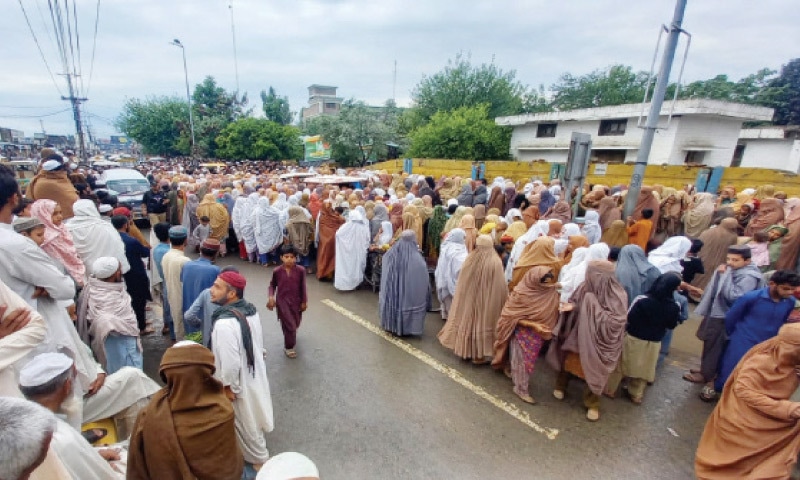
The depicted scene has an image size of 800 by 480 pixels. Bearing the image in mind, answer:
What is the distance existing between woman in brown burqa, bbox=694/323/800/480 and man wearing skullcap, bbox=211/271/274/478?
135 inches

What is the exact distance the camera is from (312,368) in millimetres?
4246

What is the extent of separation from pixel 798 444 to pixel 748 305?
130cm

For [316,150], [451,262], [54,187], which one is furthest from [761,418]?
[316,150]

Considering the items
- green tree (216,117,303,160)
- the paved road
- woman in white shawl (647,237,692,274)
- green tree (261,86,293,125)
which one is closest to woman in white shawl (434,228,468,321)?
the paved road

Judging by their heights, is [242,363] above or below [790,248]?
below

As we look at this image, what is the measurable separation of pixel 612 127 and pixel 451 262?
19420 mm

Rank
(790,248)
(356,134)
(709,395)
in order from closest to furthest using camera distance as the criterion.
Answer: (709,395)
(790,248)
(356,134)

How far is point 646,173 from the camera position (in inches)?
467

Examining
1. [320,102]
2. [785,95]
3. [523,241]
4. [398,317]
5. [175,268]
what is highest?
[320,102]

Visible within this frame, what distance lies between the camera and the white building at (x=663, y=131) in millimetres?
16703

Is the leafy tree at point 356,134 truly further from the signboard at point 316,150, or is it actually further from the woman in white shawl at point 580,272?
the woman in white shawl at point 580,272

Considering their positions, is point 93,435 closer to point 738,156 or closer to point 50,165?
point 50,165

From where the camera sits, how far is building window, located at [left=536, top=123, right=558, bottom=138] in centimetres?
2244

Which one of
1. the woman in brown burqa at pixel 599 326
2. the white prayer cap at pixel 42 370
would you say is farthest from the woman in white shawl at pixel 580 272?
the white prayer cap at pixel 42 370
